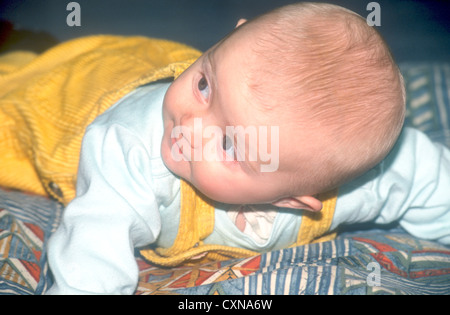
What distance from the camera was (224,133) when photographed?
29.4 inches

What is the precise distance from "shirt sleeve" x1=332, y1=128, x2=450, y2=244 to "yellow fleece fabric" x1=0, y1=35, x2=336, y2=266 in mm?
79

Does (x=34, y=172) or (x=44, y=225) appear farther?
(x=34, y=172)

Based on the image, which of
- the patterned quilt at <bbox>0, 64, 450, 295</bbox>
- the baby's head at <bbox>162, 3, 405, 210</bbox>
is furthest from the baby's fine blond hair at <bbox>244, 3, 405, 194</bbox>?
the patterned quilt at <bbox>0, 64, 450, 295</bbox>

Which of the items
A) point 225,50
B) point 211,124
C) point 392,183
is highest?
point 225,50

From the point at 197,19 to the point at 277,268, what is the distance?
1372 mm

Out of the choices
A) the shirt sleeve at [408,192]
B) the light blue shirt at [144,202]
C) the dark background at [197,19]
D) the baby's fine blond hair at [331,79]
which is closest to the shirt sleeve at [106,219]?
the light blue shirt at [144,202]

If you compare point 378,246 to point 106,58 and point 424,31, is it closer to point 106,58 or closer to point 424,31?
point 106,58

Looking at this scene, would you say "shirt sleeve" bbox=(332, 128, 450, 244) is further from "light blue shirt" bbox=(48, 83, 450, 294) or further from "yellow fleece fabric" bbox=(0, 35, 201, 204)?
"yellow fleece fabric" bbox=(0, 35, 201, 204)

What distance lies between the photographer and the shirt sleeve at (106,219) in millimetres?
753

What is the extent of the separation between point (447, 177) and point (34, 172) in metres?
0.87

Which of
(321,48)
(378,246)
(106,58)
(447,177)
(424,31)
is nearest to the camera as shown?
(321,48)

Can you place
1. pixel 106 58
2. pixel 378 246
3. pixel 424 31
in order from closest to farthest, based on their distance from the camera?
pixel 378 246 < pixel 106 58 < pixel 424 31

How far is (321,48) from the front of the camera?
27.8 inches
